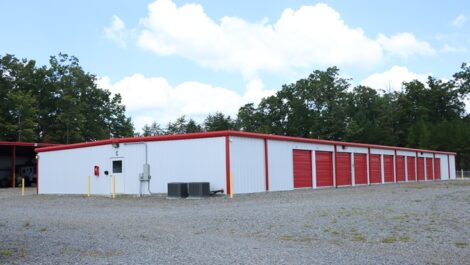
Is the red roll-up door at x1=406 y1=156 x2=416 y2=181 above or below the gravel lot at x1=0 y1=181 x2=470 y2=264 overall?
above

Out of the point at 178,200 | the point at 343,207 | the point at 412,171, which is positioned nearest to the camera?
the point at 343,207

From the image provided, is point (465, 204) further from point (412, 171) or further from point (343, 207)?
point (412, 171)

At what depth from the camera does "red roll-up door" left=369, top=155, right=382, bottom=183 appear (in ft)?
127

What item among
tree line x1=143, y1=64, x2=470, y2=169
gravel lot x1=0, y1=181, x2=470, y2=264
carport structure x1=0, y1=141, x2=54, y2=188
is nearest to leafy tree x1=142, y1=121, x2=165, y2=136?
tree line x1=143, y1=64, x2=470, y2=169

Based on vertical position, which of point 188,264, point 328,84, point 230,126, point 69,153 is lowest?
point 188,264

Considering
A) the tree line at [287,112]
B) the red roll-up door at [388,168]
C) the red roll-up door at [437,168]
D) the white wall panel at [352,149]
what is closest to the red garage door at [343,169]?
the white wall panel at [352,149]

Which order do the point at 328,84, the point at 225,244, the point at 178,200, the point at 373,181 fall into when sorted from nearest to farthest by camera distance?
the point at 225,244 → the point at 178,200 → the point at 373,181 → the point at 328,84

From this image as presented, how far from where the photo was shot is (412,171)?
47.2 m

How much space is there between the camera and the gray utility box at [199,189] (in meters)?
23.1

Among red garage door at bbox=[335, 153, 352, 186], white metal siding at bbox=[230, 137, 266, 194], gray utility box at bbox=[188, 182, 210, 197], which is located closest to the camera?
gray utility box at bbox=[188, 182, 210, 197]

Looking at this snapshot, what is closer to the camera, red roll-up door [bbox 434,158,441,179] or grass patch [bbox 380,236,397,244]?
grass patch [bbox 380,236,397,244]

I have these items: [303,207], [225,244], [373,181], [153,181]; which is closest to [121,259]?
[225,244]

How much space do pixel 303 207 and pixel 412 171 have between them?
33200mm

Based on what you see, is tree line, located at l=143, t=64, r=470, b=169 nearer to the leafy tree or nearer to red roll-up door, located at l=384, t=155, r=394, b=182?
the leafy tree
